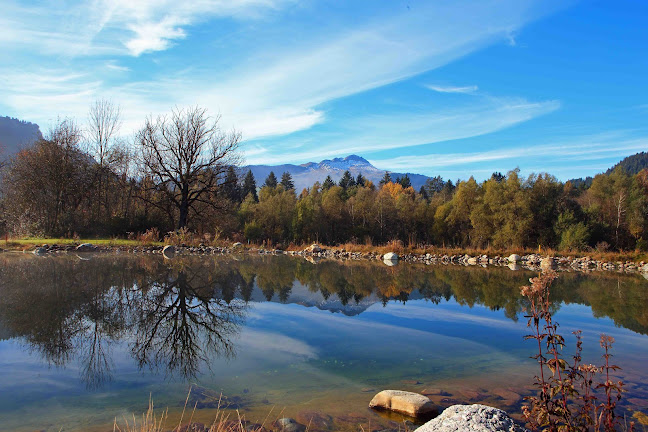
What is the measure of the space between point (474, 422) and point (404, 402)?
1075mm

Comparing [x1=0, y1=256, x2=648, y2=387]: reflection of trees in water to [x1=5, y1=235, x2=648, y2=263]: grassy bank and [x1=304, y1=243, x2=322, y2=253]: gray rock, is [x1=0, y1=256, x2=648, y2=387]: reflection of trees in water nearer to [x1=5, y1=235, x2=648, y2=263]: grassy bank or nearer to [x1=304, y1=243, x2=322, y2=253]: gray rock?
[x1=5, y1=235, x2=648, y2=263]: grassy bank

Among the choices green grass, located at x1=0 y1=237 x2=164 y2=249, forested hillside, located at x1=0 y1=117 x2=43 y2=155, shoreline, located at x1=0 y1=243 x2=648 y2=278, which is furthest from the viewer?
forested hillside, located at x1=0 y1=117 x2=43 y2=155

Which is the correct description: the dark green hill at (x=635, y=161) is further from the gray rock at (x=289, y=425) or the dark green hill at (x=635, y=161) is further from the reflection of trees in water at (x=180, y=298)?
the gray rock at (x=289, y=425)

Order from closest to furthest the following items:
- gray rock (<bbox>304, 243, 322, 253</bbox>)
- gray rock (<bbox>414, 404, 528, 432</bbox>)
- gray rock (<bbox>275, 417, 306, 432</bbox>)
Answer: gray rock (<bbox>414, 404, 528, 432</bbox>), gray rock (<bbox>275, 417, 306, 432</bbox>), gray rock (<bbox>304, 243, 322, 253</bbox>)

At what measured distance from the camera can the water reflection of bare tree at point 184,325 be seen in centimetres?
429

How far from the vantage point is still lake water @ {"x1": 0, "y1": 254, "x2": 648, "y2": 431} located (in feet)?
10.7

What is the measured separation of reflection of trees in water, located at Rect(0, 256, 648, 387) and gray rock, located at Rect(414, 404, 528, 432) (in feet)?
8.13

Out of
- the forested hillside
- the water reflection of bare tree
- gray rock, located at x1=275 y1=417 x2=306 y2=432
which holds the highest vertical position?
the forested hillside

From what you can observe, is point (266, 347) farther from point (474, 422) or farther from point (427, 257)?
point (427, 257)

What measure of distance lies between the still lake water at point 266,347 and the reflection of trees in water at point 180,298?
0.03 metres

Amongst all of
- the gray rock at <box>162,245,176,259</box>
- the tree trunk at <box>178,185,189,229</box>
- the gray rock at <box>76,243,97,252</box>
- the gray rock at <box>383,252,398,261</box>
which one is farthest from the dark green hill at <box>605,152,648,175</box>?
the gray rock at <box>76,243,97,252</box>

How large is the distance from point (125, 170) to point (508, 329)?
72.5 feet

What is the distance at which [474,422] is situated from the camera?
2230 millimetres

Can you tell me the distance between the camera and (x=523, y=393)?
3.61 metres
